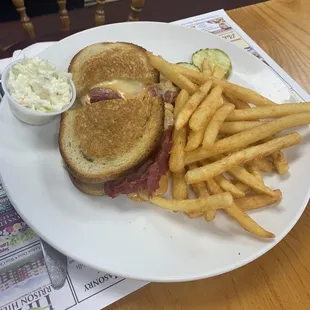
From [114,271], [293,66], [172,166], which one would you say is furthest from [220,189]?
[293,66]

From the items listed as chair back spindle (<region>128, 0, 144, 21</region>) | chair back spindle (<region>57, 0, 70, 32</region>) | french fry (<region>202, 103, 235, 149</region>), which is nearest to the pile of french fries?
french fry (<region>202, 103, 235, 149</region>)

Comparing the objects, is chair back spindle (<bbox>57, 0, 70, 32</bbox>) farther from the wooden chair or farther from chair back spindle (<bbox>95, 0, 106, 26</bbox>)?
chair back spindle (<bbox>95, 0, 106, 26</bbox>)

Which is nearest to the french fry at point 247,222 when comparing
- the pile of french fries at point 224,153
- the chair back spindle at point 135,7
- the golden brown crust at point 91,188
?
the pile of french fries at point 224,153

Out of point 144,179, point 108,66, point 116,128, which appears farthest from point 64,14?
point 144,179

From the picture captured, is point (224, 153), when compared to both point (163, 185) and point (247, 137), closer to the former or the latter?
point (247, 137)

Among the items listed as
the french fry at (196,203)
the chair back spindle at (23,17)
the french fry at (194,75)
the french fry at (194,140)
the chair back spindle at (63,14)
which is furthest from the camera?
the chair back spindle at (63,14)

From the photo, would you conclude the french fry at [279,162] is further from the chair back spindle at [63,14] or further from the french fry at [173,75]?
the chair back spindle at [63,14]
